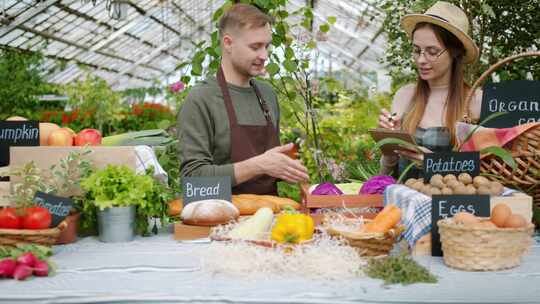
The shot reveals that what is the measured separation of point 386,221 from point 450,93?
1.02 metres

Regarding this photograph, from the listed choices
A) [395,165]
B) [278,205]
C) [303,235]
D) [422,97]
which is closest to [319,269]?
[303,235]

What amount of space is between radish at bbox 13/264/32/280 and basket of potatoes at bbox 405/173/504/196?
111 cm

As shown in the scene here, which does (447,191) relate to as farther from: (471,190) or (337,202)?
(337,202)

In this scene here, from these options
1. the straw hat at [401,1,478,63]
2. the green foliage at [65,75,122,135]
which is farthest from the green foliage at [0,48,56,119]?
the straw hat at [401,1,478,63]

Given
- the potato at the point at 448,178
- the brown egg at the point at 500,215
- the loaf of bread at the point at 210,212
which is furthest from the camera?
the loaf of bread at the point at 210,212

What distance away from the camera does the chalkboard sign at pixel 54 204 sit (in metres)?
1.84

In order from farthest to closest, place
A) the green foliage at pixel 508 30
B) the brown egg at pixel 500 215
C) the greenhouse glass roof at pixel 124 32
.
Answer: the greenhouse glass roof at pixel 124 32 → the green foliage at pixel 508 30 → the brown egg at pixel 500 215

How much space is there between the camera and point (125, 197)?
193 cm

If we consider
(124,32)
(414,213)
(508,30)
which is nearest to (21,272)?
(414,213)

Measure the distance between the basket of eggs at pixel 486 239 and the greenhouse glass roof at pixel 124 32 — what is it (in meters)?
2.85

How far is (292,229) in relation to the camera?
1.62m

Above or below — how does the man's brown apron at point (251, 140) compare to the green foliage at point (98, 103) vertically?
below

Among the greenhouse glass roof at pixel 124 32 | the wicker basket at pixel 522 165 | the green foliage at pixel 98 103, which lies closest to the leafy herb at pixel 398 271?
the wicker basket at pixel 522 165

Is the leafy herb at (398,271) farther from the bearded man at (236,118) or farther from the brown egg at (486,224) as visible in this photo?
the bearded man at (236,118)
